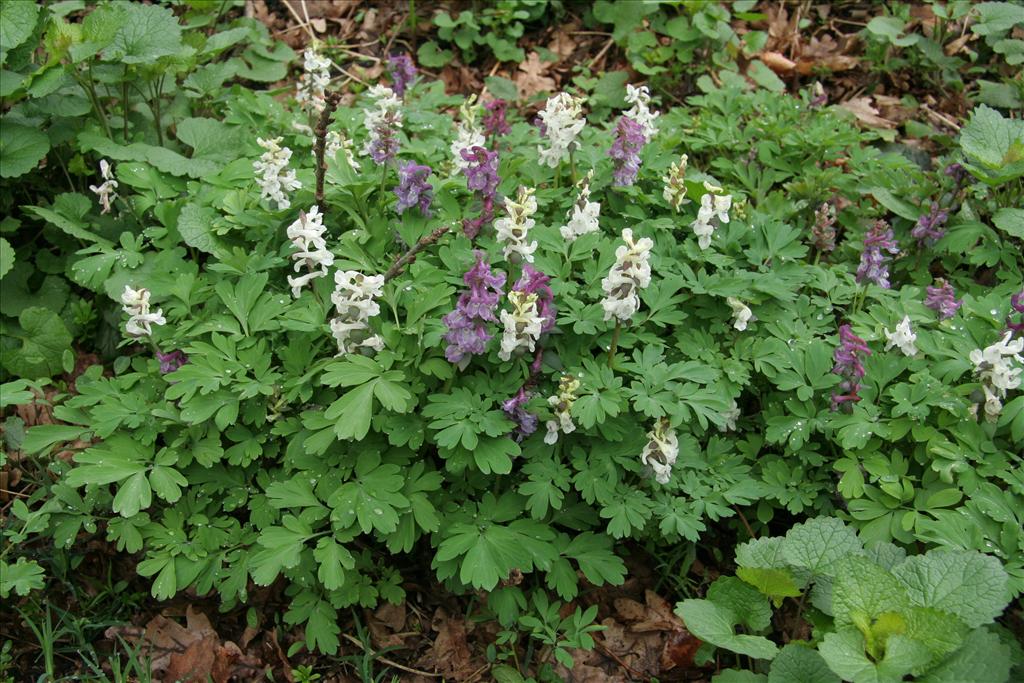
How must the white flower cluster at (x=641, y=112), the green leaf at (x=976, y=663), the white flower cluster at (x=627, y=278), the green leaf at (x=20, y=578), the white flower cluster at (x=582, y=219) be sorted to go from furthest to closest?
1. the white flower cluster at (x=641, y=112)
2. the white flower cluster at (x=582, y=219)
3. the green leaf at (x=20, y=578)
4. the white flower cluster at (x=627, y=278)
5. the green leaf at (x=976, y=663)

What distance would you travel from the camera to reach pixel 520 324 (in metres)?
2.73

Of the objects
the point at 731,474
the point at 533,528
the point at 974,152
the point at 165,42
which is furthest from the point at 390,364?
the point at 974,152

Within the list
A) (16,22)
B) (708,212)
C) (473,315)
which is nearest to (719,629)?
(473,315)

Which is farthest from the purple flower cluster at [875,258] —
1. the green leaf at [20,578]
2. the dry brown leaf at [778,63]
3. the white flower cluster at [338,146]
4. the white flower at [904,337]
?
the green leaf at [20,578]

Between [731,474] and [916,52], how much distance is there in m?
3.80

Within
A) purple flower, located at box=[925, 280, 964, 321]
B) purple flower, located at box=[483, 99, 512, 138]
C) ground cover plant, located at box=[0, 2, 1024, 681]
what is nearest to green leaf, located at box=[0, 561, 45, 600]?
ground cover plant, located at box=[0, 2, 1024, 681]

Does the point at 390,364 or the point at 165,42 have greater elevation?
the point at 165,42

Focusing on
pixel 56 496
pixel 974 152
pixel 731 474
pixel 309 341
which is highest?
pixel 974 152

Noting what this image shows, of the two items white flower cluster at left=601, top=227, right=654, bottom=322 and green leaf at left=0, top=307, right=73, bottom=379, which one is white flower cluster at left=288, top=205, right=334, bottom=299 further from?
green leaf at left=0, top=307, right=73, bottom=379

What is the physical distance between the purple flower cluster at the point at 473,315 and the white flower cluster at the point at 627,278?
0.39m

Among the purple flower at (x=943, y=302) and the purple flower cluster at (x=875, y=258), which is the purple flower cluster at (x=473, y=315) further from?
the purple flower at (x=943, y=302)

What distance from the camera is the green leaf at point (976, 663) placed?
2.32 metres

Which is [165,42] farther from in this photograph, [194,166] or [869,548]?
[869,548]

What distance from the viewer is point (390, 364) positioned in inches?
111
